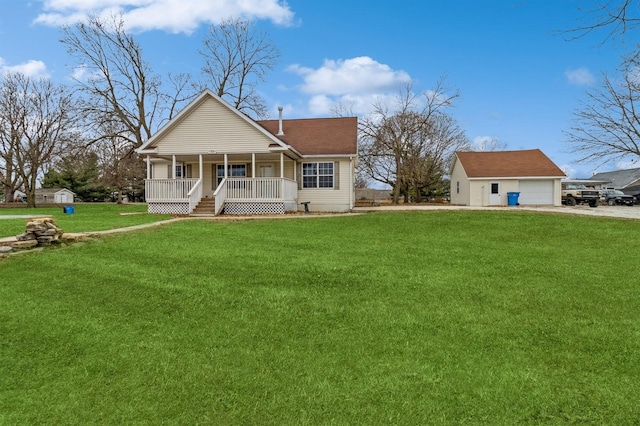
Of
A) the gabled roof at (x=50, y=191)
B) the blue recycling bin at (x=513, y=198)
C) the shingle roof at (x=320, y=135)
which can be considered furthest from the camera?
the gabled roof at (x=50, y=191)

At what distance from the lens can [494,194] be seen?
28.5 metres

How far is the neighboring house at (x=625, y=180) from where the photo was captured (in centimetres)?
5150

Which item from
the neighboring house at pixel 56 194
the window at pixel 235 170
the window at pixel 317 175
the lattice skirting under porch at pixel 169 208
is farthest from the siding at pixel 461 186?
the neighboring house at pixel 56 194

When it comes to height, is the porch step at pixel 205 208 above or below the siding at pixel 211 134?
below

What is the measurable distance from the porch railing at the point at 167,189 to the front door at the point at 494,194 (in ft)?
68.8

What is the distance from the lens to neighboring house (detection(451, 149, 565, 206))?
28.0 m

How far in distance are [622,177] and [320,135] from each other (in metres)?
56.4

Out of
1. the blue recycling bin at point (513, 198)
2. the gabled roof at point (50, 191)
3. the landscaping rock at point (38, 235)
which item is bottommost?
the landscaping rock at point (38, 235)

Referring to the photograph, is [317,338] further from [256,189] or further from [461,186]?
[461,186]

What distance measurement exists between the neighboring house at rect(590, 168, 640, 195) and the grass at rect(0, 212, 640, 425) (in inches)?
2209

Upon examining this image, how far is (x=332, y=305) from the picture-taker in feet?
17.5

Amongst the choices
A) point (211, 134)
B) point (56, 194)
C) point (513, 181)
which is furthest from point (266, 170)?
point (56, 194)

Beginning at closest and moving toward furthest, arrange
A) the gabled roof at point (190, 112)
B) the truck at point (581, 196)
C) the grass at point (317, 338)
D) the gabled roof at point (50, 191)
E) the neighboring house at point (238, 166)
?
1. the grass at point (317, 338)
2. the neighboring house at point (238, 166)
3. the gabled roof at point (190, 112)
4. the truck at point (581, 196)
5. the gabled roof at point (50, 191)

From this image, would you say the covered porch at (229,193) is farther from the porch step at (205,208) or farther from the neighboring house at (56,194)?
the neighboring house at (56,194)
